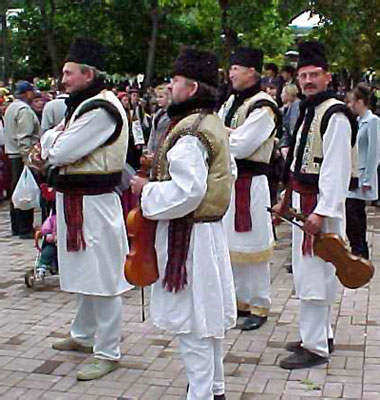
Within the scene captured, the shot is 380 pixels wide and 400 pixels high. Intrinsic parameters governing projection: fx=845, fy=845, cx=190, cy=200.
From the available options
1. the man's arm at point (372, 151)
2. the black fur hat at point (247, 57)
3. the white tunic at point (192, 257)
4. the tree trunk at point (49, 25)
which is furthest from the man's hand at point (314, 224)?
the tree trunk at point (49, 25)

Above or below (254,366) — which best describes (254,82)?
above

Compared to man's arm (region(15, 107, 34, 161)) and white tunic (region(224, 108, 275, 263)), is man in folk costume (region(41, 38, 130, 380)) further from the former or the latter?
man's arm (region(15, 107, 34, 161))

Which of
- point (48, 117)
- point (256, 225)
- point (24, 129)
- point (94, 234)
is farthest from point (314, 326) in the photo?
point (24, 129)

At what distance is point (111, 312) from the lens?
17.5 ft

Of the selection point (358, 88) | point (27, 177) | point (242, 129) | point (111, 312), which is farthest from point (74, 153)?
point (358, 88)

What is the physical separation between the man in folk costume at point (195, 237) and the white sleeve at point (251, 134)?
1.73 metres

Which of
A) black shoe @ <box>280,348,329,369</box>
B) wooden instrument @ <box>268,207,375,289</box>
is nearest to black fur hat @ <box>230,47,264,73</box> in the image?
wooden instrument @ <box>268,207,375,289</box>

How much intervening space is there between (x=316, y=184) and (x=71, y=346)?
2.02 meters

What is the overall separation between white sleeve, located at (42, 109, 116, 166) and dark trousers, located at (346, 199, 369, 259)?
13.3 feet

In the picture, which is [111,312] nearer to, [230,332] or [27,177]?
[230,332]

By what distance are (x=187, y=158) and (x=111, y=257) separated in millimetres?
1364

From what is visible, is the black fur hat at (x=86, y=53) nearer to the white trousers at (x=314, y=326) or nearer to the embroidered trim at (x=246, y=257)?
the embroidered trim at (x=246, y=257)

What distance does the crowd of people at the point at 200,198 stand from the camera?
4.36 metres

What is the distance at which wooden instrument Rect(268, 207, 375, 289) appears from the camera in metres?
5.04
